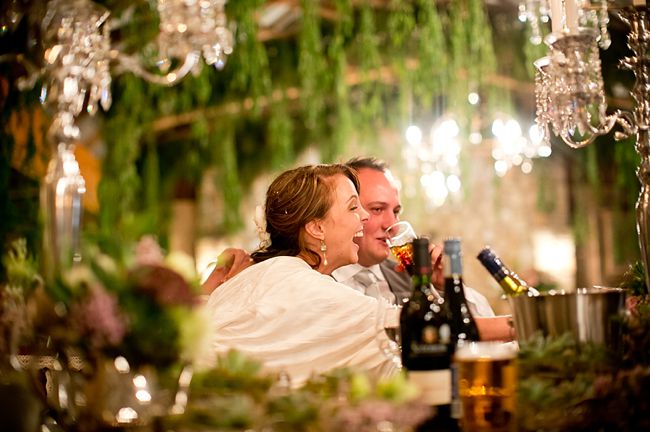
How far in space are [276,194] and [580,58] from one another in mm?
945

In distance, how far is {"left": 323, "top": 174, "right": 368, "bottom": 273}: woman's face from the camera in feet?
6.78

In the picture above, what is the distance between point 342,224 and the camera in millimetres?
2074

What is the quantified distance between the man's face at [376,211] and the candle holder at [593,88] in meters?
1.16

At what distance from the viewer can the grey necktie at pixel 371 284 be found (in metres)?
2.71

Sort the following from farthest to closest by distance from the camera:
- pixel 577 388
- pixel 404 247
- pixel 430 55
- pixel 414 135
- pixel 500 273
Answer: pixel 414 135 < pixel 430 55 < pixel 404 247 < pixel 500 273 < pixel 577 388

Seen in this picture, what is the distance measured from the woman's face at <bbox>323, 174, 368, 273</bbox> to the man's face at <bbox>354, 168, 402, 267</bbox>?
62 centimetres

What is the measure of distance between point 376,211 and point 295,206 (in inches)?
31.7

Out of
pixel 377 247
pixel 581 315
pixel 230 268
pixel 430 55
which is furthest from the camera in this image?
pixel 430 55

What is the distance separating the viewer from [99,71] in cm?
247

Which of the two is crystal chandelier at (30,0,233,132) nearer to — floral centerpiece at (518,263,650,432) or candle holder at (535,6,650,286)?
candle holder at (535,6,650,286)

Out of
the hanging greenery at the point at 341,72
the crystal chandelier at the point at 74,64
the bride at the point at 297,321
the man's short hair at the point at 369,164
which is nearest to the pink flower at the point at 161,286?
the crystal chandelier at the point at 74,64

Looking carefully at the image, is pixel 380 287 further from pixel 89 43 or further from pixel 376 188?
pixel 89 43

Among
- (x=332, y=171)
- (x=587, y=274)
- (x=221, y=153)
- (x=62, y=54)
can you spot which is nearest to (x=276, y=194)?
(x=332, y=171)

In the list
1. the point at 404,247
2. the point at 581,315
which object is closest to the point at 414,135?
the point at 404,247
